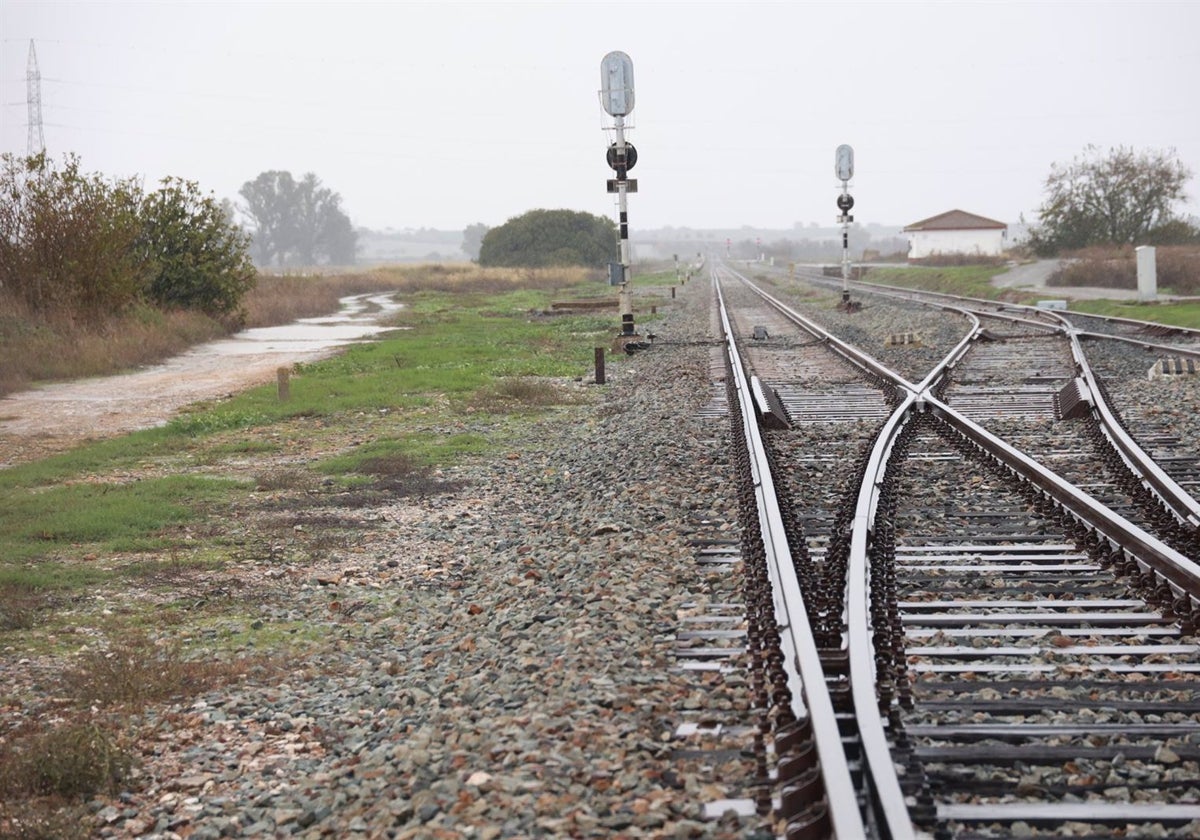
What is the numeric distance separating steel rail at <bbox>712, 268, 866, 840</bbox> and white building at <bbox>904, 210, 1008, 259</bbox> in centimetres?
7896

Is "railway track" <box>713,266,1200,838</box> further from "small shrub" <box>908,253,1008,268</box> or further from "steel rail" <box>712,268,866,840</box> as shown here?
"small shrub" <box>908,253,1008,268</box>

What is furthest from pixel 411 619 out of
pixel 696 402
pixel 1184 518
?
pixel 696 402

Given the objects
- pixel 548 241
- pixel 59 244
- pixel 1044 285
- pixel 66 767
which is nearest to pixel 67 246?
pixel 59 244

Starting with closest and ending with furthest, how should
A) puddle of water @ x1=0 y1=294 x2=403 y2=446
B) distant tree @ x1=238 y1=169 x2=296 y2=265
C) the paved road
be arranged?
puddle of water @ x1=0 y1=294 x2=403 y2=446 → the paved road → distant tree @ x1=238 y1=169 x2=296 y2=265

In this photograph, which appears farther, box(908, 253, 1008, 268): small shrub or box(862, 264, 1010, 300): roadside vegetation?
box(908, 253, 1008, 268): small shrub

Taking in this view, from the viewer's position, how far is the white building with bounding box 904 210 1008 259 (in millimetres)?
83875

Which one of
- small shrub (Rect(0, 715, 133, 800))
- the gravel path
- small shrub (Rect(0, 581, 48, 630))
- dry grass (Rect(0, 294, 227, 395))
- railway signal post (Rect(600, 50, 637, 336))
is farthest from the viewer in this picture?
railway signal post (Rect(600, 50, 637, 336))

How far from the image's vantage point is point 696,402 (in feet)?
47.5

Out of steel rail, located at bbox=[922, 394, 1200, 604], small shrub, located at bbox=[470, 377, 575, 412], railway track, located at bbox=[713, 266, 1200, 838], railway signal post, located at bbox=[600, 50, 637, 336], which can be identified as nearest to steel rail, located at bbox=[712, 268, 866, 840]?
railway track, located at bbox=[713, 266, 1200, 838]

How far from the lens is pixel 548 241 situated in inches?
3450

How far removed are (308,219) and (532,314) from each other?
13238 centimetres

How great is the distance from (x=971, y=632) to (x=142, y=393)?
16.8m

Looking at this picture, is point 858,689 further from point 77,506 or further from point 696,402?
point 696,402

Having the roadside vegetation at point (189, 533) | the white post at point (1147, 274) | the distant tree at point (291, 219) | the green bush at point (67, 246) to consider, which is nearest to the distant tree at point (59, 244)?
the green bush at point (67, 246)
